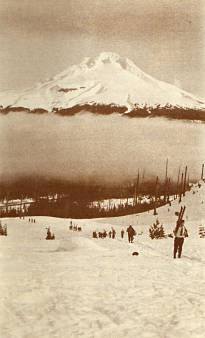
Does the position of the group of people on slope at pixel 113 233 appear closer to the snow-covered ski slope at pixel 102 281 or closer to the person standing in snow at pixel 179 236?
the snow-covered ski slope at pixel 102 281

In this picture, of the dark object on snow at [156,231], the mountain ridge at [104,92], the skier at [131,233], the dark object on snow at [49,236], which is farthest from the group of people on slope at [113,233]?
the mountain ridge at [104,92]

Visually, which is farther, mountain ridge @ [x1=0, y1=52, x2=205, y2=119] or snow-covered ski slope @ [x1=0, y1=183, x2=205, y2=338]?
mountain ridge @ [x1=0, y1=52, x2=205, y2=119]

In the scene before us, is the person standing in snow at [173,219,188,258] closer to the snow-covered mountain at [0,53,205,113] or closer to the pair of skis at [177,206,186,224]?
the pair of skis at [177,206,186,224]

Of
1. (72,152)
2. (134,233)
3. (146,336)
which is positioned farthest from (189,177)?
(146,336)

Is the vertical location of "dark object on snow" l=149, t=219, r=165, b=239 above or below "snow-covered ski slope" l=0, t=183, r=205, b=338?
above

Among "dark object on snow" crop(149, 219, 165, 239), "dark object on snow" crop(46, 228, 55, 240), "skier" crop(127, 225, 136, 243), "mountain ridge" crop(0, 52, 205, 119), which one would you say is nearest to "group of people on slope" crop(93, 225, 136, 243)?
"skier" crop(127, 225, 136, 243)

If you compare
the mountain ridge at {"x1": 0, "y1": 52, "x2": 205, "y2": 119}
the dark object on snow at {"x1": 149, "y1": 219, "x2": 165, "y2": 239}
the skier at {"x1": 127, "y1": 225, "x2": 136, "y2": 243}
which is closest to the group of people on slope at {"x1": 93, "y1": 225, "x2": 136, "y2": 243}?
the skier at {"x1": 127, "y1": 225, "x2": 136, "y2": 243}

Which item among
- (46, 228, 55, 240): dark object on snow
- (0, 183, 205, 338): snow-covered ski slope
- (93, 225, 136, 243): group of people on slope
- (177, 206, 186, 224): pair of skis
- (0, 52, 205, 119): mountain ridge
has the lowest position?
(0, 183, 205, 338): snow-covered ski slope
